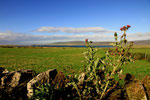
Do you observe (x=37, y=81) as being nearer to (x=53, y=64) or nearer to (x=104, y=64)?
(x=104, y=64)

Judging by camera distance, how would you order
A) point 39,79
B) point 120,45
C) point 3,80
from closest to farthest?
1. point 120,45
2. point 39,79
3. point 3,80

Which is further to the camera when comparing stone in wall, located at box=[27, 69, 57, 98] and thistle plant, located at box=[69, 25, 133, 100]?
stone in wall, located at box=[27, 69, 57, 98]

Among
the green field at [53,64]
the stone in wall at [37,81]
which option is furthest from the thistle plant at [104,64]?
the stone in wall at [37,81]

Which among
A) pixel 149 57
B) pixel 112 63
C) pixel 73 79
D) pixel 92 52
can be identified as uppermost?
pixel 92 52

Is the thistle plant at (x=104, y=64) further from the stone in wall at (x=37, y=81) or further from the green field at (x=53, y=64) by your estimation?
the stone in wall at (x=37, y=81)

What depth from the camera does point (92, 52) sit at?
397 cm

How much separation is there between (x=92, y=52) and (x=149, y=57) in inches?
1015

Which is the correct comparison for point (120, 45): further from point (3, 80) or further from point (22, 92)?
point (3, 80)

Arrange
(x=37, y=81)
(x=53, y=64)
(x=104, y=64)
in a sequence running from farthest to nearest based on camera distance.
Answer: (x=53, y=64) < (x=37, y=81) < (x=104, y=64)

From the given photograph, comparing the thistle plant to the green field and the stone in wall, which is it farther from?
the stone in wall

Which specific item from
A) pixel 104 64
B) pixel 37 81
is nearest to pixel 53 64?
pixel 37 81

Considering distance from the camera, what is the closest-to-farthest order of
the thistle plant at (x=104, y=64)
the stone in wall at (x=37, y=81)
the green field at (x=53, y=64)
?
the thistle plant at (x=104, y=64) < the stone in wall at (x=37, y=81) < the green field at (x=53, y=64)

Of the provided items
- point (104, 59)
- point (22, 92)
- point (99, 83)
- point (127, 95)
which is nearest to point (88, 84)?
point (99, 83)

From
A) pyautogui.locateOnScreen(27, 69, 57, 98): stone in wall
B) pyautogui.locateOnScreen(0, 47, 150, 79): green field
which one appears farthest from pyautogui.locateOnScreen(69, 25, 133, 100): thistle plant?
pyautogui.locateOnScreen(27, 69, 57, 98): stone in wall
